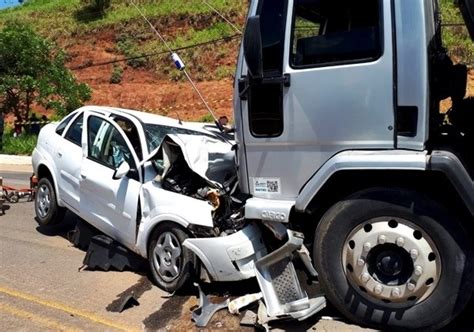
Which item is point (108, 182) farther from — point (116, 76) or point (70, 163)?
point (116, 76)

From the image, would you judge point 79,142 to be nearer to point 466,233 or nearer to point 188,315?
point 188,315

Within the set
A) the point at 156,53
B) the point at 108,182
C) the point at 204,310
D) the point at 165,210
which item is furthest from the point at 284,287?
the point at 156,53

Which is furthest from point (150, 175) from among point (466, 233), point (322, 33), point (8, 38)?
point (8, 38)

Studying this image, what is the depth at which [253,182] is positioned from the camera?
4.70 m

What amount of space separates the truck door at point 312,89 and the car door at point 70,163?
3.05 meters

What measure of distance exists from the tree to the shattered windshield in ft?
60.8

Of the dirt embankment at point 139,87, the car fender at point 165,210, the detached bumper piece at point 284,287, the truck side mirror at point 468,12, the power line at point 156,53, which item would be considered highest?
the truck side mirror at point 468,12

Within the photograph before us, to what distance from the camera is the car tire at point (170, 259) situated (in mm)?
5062

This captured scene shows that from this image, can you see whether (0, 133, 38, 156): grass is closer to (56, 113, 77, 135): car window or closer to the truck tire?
(56, 113, 77, 135): car window

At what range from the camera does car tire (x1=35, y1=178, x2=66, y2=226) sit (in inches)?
293

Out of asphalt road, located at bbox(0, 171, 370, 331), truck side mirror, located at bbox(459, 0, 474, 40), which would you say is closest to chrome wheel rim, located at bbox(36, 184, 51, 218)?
asphalt road, located at bbox(0, 171, 370, 331)

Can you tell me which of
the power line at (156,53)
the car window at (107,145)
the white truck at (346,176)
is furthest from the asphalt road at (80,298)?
the power line at (156,53)

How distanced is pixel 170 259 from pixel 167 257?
43mm

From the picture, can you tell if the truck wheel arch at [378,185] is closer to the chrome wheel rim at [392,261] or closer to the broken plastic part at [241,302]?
the chrome wheel rim at [392,261]
